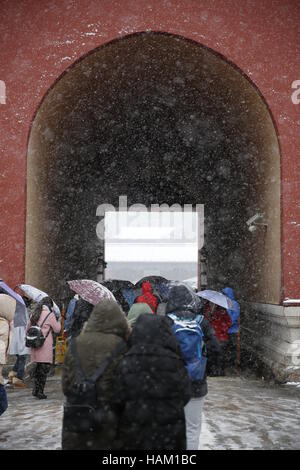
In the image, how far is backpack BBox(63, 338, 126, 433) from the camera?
339cm

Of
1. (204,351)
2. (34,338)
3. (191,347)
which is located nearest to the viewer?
(191,347)

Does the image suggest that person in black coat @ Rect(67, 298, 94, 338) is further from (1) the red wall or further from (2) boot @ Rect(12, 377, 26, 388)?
(1) the red wall

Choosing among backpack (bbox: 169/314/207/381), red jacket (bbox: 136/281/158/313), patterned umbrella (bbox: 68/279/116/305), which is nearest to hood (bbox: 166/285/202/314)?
backpack (bbox: 169/314/207/381)

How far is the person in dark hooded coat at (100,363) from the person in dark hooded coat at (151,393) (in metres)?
0.08

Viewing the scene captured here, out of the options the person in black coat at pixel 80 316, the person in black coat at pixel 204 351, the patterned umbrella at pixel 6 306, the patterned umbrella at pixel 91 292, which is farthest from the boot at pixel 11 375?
the person in black coat at pixel 204 351

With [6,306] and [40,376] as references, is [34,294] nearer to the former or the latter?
[40,376]

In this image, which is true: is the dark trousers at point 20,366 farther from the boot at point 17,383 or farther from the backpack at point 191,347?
the backpack at point 191,347

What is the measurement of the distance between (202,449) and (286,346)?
4.14 meters

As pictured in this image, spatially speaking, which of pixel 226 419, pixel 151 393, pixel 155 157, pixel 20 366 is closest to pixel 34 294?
pixel 20 366

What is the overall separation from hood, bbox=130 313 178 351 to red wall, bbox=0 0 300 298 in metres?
6.08

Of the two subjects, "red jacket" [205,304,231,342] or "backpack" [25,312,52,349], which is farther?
"red jacket" [205,304,231,342]

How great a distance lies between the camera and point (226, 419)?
259 inches

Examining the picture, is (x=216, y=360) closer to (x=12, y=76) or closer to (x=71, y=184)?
(x=12, y=76)

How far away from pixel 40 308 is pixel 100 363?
4.80 meters
